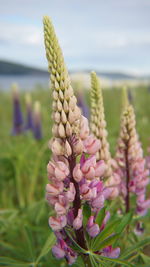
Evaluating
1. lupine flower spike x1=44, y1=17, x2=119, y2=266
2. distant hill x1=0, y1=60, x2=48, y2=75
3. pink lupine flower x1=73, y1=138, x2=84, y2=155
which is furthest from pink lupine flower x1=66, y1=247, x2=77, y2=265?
distant hill x1=0, y1=60, x2=48, y2=75

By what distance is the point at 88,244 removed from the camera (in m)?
1.41

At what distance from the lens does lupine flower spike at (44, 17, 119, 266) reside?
131 centimetres

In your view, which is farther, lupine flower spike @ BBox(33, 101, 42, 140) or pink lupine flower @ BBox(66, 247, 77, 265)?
lupine flower spike @ BBox(33, 101, 42, 140)

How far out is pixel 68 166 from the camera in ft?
4.47

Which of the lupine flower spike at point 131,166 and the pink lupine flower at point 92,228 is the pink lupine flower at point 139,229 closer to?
the lupine flower spike at point 131,166

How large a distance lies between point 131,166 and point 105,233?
0.55 metres

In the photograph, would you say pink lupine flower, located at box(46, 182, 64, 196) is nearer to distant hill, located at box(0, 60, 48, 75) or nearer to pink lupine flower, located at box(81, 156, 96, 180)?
pink lupine flower, located at box(81, 156, 96, 180)

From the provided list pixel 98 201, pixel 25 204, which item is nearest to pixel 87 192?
pixel 98 201

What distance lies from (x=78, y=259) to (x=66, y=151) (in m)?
0.44

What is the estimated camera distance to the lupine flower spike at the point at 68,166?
1.31 metres

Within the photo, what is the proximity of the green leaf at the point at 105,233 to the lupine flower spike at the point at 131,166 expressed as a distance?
490 millimetres

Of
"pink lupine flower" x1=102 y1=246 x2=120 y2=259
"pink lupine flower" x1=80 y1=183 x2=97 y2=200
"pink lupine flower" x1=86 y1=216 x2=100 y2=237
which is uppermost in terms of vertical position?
"pink lupine flower" x1=80 y1=183 x2=97 y2=200

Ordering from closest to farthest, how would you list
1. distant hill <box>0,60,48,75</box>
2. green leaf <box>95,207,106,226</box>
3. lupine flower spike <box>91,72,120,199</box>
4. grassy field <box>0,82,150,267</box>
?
green leaf <box>95,207,106,226</box> < lupine flower spike <box>91,72,120,199</box> < grassy field <box>0,82,150,267</box> < distant hill <box>0,60,48,75</box>

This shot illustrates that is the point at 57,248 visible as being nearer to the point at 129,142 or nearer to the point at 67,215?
the point at 67,215
